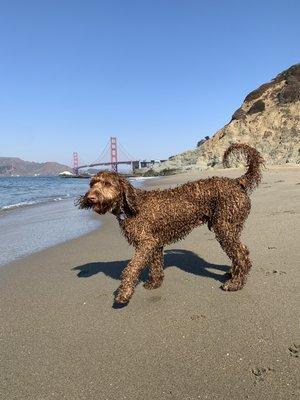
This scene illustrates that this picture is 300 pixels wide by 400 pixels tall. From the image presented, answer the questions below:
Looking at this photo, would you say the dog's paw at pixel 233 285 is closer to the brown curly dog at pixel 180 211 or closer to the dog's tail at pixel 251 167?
the brown curly dog at pixel 180 211

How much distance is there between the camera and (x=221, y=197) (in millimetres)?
4816

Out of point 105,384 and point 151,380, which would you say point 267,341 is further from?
point 105,384

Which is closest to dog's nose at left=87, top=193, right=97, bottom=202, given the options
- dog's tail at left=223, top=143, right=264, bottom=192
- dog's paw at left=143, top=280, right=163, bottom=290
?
dog's paw at left=143, top=280, right=163, bottom=290

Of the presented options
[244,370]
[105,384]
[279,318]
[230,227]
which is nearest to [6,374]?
[105,384]

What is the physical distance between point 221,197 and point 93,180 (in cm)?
150

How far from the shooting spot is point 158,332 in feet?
12.3

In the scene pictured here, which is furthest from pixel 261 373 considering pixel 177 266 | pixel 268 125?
pixel 268 125

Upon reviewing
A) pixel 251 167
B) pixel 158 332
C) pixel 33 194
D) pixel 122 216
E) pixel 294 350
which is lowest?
pixel 33 194

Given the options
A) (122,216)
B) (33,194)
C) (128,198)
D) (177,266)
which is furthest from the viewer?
(33,194)

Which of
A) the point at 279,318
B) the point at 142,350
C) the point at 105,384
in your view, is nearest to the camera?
the point at 105,384

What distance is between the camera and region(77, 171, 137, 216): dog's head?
4.41 metres

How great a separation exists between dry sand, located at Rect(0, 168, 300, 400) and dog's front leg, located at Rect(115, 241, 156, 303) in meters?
0.18

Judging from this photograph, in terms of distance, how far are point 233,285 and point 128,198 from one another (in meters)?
1.54

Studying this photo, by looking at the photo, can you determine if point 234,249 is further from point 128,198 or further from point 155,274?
point 128,198
